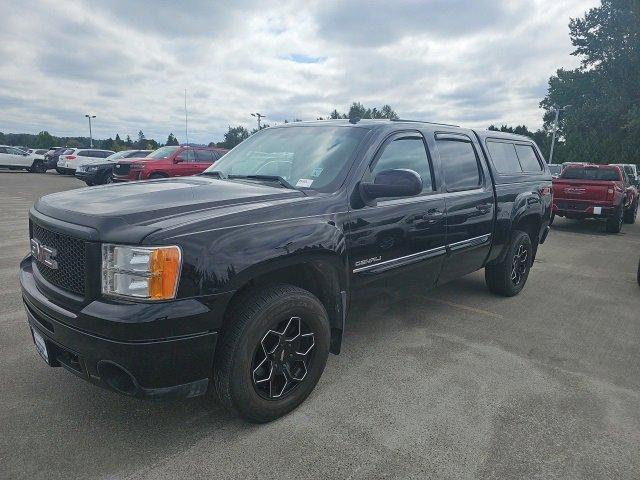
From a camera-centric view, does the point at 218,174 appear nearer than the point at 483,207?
Yes

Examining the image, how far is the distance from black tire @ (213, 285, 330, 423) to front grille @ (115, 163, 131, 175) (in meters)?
12.8

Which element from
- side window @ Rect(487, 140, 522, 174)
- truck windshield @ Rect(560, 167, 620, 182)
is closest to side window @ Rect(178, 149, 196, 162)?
truck windshield @ Rect(560, 167, 620, 182)

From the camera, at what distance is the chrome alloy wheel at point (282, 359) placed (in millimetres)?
2598

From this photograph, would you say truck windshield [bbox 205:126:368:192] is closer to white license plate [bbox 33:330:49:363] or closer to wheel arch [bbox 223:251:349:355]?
wheel arch [bbox 223:251:349:355]

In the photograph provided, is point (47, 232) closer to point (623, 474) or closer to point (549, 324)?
point (623, 474)

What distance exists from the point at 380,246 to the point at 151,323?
5.57ft

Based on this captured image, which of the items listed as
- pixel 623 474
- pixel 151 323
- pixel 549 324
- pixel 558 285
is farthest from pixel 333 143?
pixel 558 285

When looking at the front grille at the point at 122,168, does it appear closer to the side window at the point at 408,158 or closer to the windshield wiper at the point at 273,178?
the windshield wiper at the point at 273,178

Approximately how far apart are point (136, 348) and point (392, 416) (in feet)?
5.22

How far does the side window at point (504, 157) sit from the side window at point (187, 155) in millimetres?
11253

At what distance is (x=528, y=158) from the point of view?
5.68 m

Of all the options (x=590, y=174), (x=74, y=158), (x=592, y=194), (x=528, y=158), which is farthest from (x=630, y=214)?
(x=74, y=158)

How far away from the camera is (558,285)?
239 inches

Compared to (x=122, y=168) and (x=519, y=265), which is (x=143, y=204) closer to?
(x=519, y=265)
